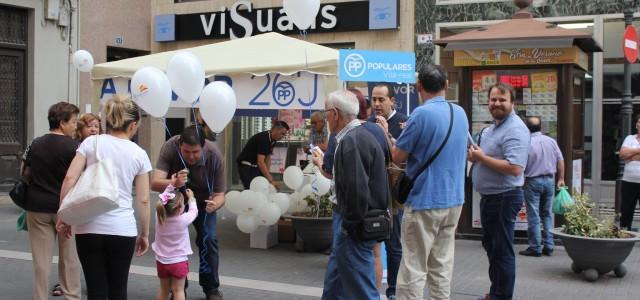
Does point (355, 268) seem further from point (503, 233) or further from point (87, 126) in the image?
point (87, 126)

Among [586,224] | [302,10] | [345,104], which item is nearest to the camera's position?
[345,104]

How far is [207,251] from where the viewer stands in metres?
6.06

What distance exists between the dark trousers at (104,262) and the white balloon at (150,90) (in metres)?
1.96

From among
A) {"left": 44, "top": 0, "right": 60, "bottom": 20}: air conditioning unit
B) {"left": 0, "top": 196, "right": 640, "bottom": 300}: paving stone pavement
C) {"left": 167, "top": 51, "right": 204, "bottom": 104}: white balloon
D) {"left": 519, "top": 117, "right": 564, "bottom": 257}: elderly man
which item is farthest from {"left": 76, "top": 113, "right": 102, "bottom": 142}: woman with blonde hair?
{"left": 44, "top": 0, "right": 60, "bottom": 20}: air conditioning unit

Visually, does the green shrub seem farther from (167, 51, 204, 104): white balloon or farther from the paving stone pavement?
(167, 51, 204, 104): white balloon

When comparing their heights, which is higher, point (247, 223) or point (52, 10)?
point (52, 10)

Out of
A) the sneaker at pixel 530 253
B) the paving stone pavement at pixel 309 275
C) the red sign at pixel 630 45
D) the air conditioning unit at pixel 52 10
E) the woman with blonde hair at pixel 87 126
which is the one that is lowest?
the paving stone pavement at pixel 309 275

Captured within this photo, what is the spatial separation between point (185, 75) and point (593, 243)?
4244 mm

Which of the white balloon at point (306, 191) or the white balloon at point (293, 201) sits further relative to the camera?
the white balloon at point (293, 201)

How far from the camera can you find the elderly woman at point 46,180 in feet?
17.4

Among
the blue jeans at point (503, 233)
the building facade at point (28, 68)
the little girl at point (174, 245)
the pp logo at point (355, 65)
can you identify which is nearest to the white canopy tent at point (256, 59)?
the pp logo at point (355, 65)

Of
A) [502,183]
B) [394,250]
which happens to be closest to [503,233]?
[502,183]

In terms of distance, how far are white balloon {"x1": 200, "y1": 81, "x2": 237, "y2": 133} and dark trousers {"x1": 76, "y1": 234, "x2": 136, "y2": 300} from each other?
2.07 metres

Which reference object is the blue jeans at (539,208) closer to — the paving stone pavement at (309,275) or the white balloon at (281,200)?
the paving stone pavement at (309,275)
